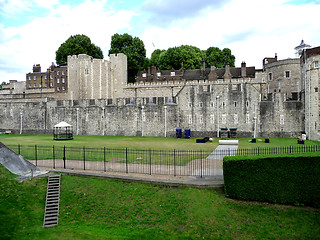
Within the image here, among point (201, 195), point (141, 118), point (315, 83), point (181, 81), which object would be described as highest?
point (181, 81)

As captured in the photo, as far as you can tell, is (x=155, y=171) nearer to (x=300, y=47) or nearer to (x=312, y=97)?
(x=312, y=97)

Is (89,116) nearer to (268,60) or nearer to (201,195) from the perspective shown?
(201,195)

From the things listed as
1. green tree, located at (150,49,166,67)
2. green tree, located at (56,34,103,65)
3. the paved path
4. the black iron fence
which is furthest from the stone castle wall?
green tree, located at (150,49,166,67)

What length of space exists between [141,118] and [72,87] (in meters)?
20.2

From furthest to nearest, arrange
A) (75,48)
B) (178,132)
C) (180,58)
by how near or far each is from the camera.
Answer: (180,58) → (75,48) → (178,132)

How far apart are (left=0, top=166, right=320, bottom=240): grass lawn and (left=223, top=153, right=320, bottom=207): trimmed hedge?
43 cm

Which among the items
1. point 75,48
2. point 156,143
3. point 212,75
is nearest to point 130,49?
point 75,48

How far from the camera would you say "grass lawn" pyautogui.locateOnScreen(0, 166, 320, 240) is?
32.7 feet

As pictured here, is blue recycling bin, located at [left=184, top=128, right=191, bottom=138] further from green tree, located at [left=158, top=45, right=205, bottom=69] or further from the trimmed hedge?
green tree, located at [left=158, top=45, right=205, bottom=69]

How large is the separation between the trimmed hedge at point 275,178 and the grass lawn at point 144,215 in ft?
1.42

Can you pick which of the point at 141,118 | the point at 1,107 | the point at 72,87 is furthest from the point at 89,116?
the point at 1,107

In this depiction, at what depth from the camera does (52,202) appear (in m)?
11.8

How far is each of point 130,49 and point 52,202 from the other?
50012 millimetres

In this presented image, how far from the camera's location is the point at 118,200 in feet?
39.6
